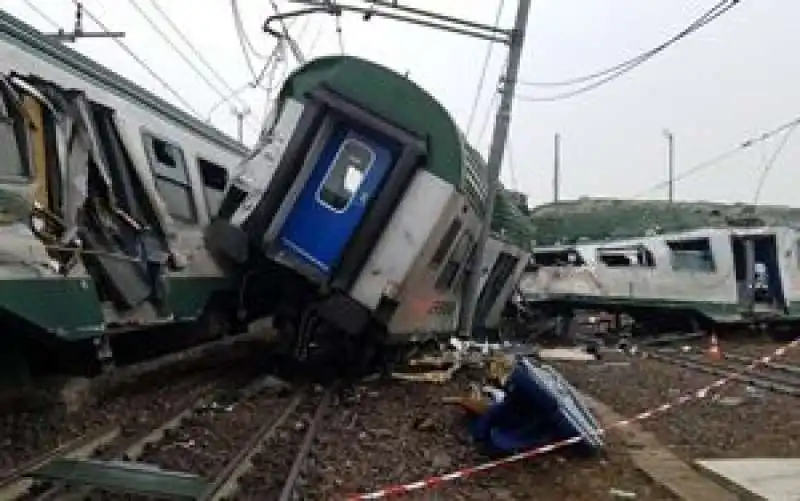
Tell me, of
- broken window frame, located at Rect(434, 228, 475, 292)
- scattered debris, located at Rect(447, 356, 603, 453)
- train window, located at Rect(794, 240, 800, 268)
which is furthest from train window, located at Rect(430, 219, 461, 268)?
train window, located at Rect(794, 240, 800, 268)

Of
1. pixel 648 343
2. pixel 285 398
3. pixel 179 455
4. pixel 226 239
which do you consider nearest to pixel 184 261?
pixel 226 239

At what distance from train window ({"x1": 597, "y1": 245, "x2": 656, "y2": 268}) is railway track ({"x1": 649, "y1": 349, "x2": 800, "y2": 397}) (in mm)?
2919

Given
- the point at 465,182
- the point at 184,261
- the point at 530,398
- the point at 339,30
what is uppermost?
the point at 339,30

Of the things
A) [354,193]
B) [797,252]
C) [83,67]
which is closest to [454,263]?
[354,193]

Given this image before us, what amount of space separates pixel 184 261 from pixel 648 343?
15539mm

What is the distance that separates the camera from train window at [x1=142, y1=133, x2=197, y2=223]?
1133 centimetres

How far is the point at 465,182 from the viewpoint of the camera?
40.9ft

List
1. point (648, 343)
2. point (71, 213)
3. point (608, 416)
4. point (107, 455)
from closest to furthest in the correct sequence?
point (107, 455)
point (71, 213)
point (608, 416)
point (648, 343)

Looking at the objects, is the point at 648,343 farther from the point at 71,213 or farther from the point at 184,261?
the point at 71,213

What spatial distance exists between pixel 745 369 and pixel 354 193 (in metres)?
8.72

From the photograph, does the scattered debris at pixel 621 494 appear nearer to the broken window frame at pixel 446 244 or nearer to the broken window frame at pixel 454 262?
the broken window frame at pixel 446 244

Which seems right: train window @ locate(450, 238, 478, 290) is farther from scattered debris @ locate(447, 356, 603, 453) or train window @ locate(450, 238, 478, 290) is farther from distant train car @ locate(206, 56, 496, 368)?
scattered debris @ locate(447, 356, 603, 453)

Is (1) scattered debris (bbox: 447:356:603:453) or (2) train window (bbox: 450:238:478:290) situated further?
(2) train window (bbox: 450:238:478:290)

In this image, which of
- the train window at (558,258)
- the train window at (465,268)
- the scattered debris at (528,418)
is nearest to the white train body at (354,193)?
the train window at (465,268)
